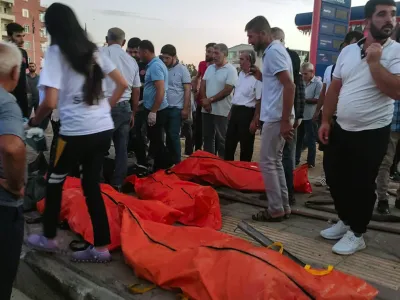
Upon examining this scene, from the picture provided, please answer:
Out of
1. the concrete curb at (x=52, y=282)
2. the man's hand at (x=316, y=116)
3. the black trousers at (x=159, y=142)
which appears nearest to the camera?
the concrete curb at (x=52, y=282)

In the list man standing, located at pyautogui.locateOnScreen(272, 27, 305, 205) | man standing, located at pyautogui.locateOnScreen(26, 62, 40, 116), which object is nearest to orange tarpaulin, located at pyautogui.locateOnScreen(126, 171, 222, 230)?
man standing, located at pyautogui.locateOnScreen(272, 27, 305, 205)

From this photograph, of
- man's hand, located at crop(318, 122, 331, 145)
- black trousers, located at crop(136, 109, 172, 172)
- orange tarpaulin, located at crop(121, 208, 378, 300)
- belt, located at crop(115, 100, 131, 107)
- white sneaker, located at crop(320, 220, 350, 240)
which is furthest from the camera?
black trousers, located at crop(136, 109, 172, 172)

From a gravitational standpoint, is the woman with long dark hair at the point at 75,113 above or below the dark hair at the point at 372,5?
below

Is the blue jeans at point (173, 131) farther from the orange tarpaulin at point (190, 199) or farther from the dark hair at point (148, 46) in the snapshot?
the orange tarpaulin at point (190, 199)

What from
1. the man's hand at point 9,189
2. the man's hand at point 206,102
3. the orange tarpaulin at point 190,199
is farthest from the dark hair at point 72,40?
the man's hand at point 206,102

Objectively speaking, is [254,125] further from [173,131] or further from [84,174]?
[84,174]

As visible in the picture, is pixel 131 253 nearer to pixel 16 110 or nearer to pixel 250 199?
pixel 16 110

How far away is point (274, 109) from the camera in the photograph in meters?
3.75

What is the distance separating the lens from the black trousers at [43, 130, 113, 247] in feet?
8.97

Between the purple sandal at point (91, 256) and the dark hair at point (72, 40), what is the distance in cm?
109

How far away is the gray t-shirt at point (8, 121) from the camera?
1715 mm

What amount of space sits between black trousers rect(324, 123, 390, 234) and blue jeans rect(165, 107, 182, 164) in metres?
2.69

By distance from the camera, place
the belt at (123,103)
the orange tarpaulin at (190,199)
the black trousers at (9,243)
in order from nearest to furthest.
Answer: the black trousers at (9,243) < the orange tarpaulin at (190,199) < the belt at (123,103)

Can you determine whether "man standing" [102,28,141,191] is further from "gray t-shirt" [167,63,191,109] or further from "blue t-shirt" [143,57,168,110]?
"gray t-shirt" [167,63,191,109]
